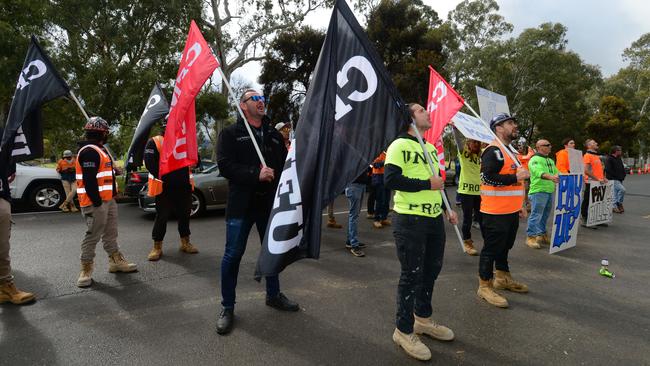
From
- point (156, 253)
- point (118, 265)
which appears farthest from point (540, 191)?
point (118, 265)

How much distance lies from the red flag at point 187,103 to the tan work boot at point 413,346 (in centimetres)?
267

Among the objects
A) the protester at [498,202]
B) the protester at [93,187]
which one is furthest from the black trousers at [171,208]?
the protester at [498,202]

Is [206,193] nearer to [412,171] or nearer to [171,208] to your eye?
[171,208]

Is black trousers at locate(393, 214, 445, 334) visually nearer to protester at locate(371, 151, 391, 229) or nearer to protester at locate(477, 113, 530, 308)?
protester at locate(477, 113, 530, 308)

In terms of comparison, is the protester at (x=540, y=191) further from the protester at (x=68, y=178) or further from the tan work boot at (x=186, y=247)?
the protester at (x=68, y=178)

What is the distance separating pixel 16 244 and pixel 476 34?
33936 millimetres

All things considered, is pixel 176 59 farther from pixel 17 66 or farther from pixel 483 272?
pixel 483 272

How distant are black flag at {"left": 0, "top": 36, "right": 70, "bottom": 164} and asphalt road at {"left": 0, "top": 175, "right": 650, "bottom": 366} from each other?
1545 millimetres

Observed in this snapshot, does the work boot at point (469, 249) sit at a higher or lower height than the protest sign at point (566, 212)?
lower

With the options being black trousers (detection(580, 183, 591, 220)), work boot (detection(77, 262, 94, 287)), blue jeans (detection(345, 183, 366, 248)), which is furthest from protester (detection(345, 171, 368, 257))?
black trousers (detection(580, 183, 591, 220))

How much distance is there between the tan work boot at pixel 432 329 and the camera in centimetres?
308

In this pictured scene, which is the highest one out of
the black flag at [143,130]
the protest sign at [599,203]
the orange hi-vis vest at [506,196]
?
the black flag at [143,130]

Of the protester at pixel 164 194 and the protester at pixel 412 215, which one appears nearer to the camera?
the protester at pixel 412 215

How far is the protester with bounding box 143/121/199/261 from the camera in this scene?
531 cm
